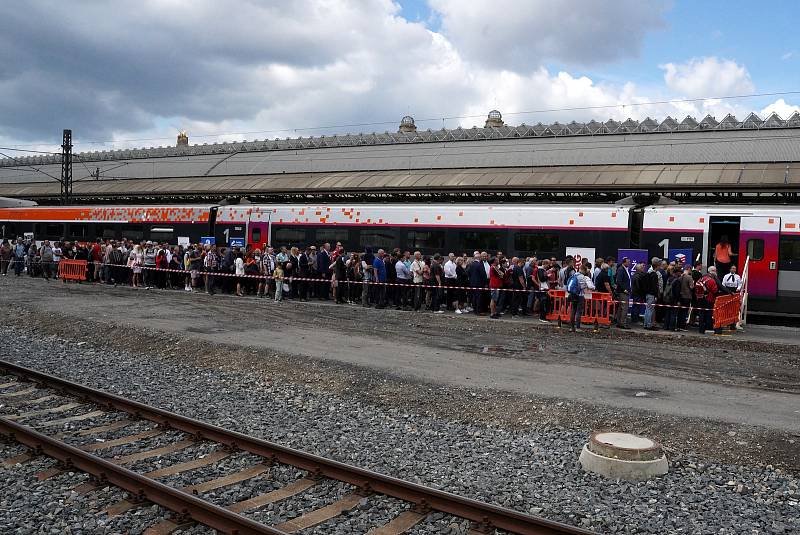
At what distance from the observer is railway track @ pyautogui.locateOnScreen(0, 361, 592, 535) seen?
606 centimetres

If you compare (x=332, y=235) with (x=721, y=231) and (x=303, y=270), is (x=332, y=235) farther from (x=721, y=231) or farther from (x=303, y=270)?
(x=721, y=231)

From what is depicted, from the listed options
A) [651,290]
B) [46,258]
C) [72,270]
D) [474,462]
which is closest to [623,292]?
[651,290]

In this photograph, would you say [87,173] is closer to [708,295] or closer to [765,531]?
[708,295]

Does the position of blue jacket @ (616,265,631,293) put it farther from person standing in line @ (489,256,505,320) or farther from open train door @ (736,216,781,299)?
open train door @ (736,216,781,299)

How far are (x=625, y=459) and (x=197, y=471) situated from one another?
4720 mm

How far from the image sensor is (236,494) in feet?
22.2

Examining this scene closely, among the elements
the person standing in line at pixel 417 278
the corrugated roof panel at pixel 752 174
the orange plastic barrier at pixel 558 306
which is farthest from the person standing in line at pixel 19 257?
the corrugated roof panel at pixel 752 174

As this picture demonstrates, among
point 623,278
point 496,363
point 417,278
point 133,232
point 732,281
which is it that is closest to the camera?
point 496,363

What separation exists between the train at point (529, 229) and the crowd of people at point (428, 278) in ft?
2.38

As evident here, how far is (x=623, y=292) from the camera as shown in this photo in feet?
62.6

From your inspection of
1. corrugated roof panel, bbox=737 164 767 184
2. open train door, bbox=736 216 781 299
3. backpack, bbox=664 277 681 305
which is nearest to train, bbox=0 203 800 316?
open train door, bbox=736 216 781 299

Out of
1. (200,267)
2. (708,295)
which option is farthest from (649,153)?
(200,267)

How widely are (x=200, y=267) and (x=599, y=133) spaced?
23153 millimetres

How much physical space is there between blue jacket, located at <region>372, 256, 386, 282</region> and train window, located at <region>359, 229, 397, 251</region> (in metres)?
4.13
